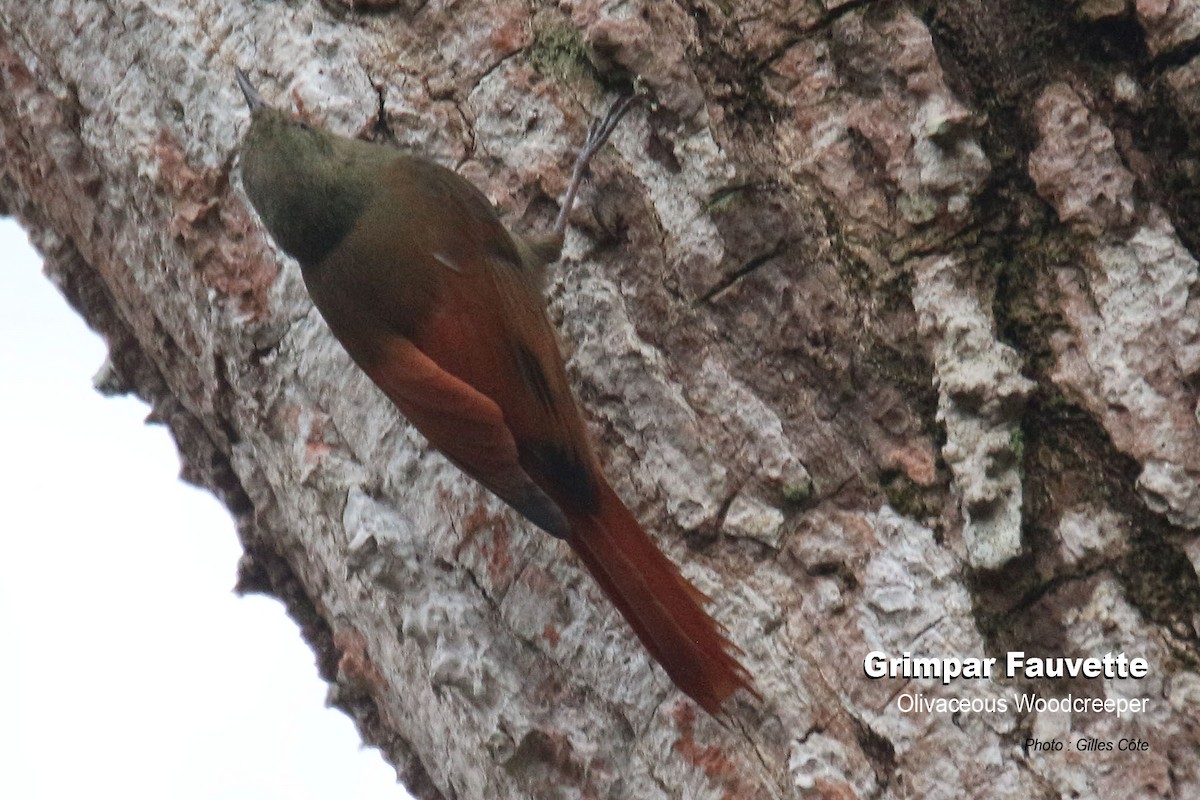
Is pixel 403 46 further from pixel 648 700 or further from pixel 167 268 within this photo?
pixel 648 700

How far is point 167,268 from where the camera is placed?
90.6 inches

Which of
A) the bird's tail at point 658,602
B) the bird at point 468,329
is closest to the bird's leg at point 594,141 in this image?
the bird at point 468,329

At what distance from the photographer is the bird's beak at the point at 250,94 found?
7.05 ft

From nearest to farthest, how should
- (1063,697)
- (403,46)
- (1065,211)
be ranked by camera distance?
(1063,697)
(1065,211)
(403,46)

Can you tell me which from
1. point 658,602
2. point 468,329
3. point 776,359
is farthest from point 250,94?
point 658,602

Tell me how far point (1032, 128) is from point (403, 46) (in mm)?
949

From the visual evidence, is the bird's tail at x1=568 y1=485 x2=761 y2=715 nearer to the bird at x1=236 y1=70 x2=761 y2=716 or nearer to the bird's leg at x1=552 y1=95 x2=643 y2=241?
the bird at x1=236 y1=70 x2=761 y2=716

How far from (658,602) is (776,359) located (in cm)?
37

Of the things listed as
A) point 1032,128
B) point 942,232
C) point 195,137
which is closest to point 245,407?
point 195,137

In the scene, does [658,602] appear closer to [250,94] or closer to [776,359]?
[776,359]

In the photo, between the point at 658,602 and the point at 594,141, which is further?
the point at 594,141

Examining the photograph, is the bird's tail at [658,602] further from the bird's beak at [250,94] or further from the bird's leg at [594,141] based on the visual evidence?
the bird's beak at [250,94]

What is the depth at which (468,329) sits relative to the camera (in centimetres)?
211

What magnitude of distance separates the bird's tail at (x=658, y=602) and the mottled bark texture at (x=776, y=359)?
37mm
